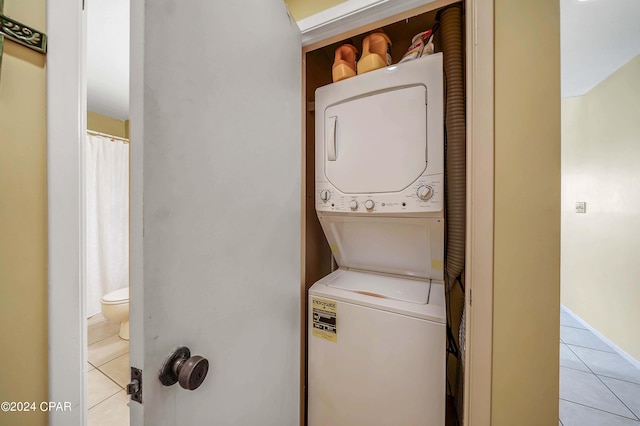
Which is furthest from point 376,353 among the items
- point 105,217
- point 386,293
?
point 105,217

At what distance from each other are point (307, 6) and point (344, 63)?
318 mm

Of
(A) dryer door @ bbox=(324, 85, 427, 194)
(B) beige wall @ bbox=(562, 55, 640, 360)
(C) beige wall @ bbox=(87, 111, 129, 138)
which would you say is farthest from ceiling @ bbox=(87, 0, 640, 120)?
(A) dryer door @ bbox=(324, 85, 427, 194)

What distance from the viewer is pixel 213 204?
1.89 ft

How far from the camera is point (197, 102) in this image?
0.53 meters

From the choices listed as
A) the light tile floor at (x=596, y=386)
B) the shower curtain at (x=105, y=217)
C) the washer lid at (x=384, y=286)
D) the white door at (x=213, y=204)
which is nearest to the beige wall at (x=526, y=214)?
the washer lid at (x=384, y=286)

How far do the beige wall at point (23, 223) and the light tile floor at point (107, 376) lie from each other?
2.68ft

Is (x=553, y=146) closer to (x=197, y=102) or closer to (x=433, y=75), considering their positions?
(x=433, y=75)

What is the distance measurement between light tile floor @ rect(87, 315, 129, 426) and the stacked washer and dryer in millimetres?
1212

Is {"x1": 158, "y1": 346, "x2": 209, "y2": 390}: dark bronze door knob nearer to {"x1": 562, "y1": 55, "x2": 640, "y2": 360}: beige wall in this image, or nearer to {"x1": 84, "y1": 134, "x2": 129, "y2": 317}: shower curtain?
{"x1": 84, "y1": 134, "x2": 129, "y2": 317}: shower curtain

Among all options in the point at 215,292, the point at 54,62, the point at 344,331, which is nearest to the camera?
the point at 215,292

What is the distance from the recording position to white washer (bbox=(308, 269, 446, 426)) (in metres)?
0.91

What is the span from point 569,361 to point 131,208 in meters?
3.45

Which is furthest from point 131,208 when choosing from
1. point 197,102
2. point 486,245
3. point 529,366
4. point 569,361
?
point 569,361

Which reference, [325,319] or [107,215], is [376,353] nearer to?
[325,319]
